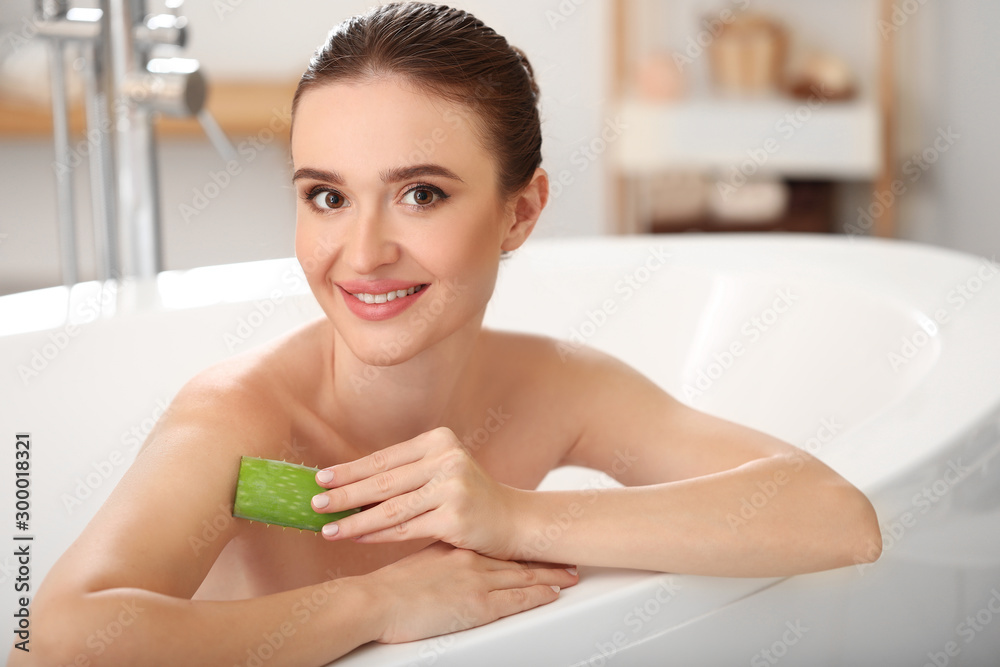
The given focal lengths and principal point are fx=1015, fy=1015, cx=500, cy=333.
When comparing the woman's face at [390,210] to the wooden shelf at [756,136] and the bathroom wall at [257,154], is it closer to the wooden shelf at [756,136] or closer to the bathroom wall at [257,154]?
the wooden shelf at [756,136]

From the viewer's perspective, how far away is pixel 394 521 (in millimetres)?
762

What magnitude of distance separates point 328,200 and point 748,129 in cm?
258

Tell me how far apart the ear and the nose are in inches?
6.7

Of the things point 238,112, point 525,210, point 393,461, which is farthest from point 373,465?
point 238,112

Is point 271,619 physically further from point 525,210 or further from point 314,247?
point 525,210

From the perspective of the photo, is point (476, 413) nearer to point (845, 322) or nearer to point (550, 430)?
point (550, 430)

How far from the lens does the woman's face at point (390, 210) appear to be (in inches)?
32.9

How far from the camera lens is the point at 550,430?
1151 mm

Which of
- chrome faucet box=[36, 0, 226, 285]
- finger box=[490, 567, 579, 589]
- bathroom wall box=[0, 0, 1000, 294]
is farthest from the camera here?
bathroom wall box=[0, 0, 1000, 294]

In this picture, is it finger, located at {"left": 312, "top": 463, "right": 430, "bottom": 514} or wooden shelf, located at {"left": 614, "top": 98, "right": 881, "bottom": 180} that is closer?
finger, located at {"left": 312, "top": 463, "right": 430, "bottom": 514}

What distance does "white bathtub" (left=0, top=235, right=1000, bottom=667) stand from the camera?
77 centimetres

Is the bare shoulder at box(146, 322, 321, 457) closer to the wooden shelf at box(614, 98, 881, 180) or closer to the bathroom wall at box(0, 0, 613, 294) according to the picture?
the wooden shelf at box(614, 98, 881, 180)

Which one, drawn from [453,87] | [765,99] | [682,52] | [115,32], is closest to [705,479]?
[453,87]

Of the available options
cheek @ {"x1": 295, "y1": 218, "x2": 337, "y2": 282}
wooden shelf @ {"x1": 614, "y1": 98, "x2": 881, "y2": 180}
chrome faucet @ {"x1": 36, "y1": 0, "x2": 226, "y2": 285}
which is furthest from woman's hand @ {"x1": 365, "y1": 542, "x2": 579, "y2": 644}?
wooden shelf @ {"x1": 614, "y1": 98, "x2": 881, "y2": 180}
